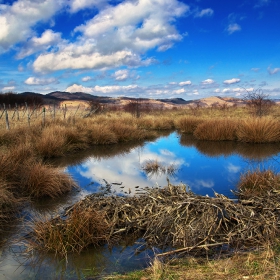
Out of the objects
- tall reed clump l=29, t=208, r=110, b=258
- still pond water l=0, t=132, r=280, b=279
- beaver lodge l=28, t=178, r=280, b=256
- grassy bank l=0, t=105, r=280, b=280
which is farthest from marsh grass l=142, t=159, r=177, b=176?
tall reed clump l=29, t=208, r=110, b=258

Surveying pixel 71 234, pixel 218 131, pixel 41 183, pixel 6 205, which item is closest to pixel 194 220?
pixel 71 234

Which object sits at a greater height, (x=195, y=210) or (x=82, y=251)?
(x=195, y=210)

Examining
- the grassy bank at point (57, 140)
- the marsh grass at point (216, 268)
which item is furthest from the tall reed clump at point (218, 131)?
the marsh grass at point (216, 268)

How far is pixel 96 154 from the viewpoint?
523 inches

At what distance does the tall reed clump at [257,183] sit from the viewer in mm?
6492

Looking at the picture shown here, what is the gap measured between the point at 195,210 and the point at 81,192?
11.8 ft

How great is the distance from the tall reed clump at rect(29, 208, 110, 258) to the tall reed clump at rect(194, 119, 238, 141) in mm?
12528

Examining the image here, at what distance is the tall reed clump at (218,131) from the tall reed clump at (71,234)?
12528 mm

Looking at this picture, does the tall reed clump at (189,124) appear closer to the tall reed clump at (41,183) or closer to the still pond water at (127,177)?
the still pond water at (127,177)

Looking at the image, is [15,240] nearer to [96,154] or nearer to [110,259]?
[110,259]

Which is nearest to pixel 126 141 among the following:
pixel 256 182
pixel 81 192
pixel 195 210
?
pixel 81 192

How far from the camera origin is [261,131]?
14797 millimetres

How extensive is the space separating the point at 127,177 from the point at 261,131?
29.1 ft

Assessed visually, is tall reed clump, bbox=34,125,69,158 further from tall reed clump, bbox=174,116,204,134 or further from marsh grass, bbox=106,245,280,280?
tall reed clump, bbox=174,116,204,134
